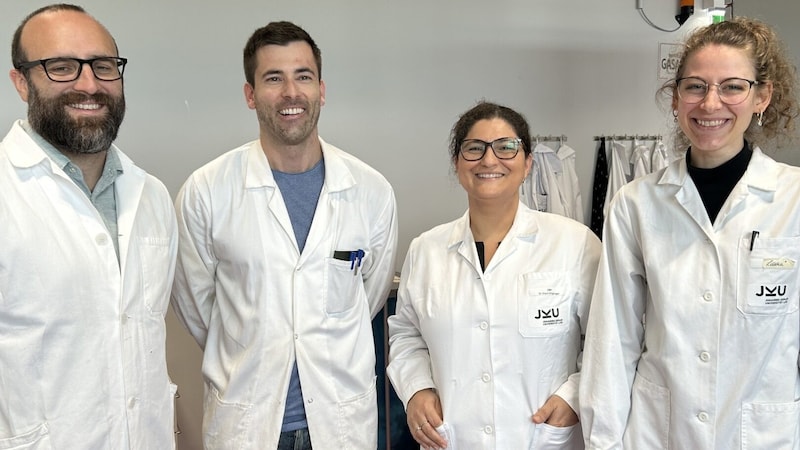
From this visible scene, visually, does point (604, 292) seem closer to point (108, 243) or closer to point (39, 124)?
point (108, 243)

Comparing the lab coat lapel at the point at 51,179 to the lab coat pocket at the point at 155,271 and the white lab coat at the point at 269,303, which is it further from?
the white lab coat at the point at 269,303

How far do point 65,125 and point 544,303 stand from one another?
4.14 feet

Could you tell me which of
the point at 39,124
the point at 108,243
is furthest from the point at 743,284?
the point at 39,124

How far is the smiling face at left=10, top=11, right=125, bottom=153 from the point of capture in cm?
142

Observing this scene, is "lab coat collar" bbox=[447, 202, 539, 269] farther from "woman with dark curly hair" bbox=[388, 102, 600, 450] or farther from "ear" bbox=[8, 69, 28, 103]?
"ear" bbox=[8, 69, 28, 103]

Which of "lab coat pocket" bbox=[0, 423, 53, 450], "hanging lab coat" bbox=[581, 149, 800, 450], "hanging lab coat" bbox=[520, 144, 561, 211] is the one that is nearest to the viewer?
"lab coat pocket" bbox=[0, 423, 53, 450]

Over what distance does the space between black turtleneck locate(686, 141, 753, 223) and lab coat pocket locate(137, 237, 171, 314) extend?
4.42 feet

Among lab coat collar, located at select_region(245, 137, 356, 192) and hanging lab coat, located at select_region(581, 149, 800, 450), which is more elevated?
lab coat collar, located at select_region(245, 137, 356, 192)

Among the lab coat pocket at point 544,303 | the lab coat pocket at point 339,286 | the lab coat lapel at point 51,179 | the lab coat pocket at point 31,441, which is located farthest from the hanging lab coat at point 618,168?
the lab coat pocket at point 31,441

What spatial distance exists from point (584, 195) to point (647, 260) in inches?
106

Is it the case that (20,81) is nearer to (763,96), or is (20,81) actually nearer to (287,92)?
(287,92)

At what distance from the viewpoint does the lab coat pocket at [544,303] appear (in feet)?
5.38

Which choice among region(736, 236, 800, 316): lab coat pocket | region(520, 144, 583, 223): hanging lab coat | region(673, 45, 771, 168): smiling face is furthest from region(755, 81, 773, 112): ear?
region(520, 144, 583, 223): hanging lab coat

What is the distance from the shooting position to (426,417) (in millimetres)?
1696
